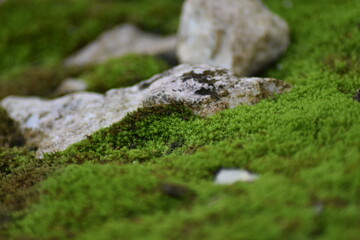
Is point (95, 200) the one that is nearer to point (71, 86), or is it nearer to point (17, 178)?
point (17, 178)

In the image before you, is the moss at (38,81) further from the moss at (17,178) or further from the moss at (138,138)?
the moss at (138,138)

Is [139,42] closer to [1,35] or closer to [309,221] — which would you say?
[1,35]

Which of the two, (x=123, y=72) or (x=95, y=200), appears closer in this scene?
(x=95, y=200)

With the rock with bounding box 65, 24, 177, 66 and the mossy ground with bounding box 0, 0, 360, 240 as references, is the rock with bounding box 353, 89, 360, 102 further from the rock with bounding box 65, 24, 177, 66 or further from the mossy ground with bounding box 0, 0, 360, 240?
the rock with bounding box 65, 24, 177, 66

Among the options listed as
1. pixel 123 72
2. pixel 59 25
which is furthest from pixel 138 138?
pixel 59 25

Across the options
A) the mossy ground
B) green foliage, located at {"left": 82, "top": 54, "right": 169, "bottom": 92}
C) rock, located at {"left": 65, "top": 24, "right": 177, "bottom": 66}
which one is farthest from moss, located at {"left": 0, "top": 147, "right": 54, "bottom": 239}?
rock, located at {"left": 65, "top": 24, "right": 177, "bottom": 66}

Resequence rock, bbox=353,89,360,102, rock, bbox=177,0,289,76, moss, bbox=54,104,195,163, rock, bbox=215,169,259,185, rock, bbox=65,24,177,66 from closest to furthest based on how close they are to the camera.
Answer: rock, bbox=215,169,259,185 → moss, bbox=54,104,195,163 → rock, bbox=353,89,360,102 → rock, bbox=177,0,289,76 → rock, bbox=65,24,177,66
